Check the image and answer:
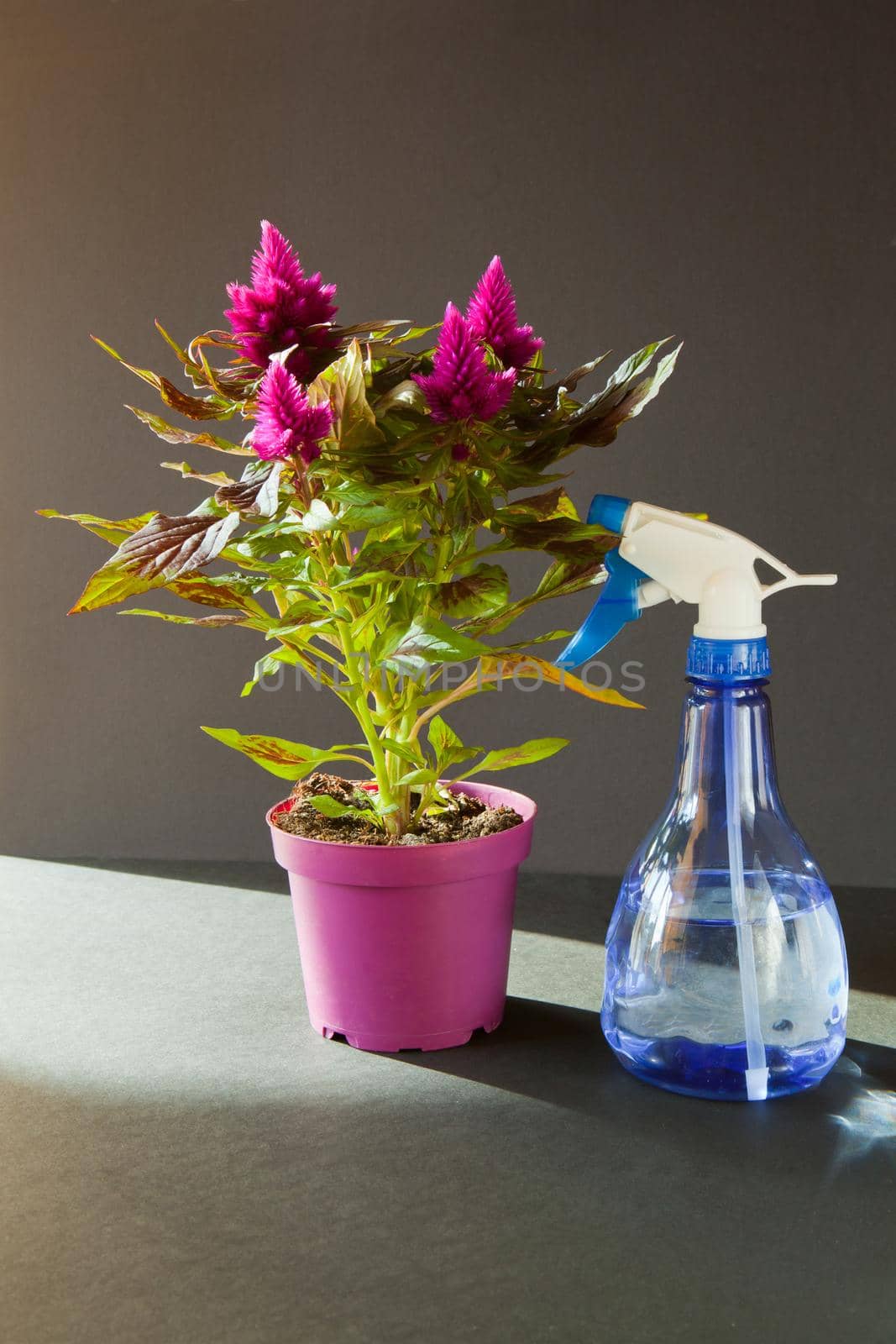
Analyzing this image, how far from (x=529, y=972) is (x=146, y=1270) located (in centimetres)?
49

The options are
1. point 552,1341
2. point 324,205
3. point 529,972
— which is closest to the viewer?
point 552,1341

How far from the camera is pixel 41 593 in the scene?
60.6 inches

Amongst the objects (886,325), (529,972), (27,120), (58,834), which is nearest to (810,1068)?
(529,972)

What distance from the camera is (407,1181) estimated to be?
2.47ft

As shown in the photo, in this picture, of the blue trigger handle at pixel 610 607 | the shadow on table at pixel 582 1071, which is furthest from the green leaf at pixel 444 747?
the shadow on table at pixel 582 1071

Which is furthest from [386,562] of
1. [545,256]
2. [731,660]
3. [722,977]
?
[545,256]

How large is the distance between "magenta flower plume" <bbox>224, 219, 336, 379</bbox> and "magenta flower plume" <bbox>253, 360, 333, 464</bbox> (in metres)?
0.06

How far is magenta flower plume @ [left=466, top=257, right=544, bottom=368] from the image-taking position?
83cm

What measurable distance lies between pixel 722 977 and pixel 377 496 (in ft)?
1.27

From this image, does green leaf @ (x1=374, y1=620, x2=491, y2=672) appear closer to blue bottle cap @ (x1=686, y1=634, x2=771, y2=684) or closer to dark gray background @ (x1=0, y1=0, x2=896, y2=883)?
blue bottle cap @ (x1=686, y1=634, x2=771, y2=684)

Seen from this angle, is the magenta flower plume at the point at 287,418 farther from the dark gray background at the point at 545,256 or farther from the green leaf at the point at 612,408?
the dark gray background at the point at 545,256

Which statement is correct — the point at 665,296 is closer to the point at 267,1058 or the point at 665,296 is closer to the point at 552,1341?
the point at 267,1058

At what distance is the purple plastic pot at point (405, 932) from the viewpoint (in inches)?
34.5

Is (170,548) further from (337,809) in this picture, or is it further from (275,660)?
(337,809)
